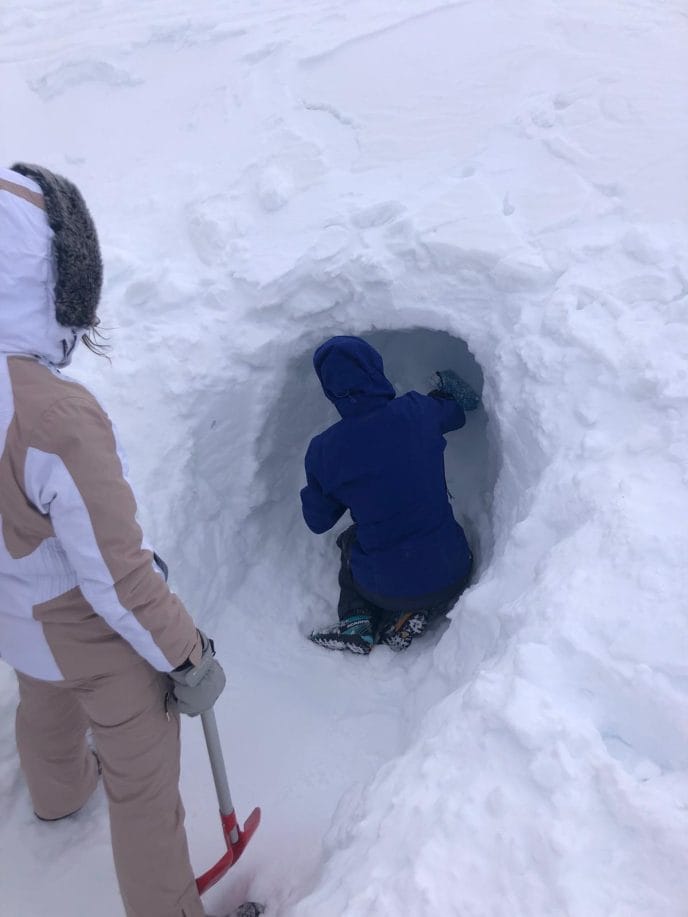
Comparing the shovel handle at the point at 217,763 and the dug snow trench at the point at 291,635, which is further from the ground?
the shovel handle at the point at 217,763

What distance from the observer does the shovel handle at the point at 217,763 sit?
2102mm

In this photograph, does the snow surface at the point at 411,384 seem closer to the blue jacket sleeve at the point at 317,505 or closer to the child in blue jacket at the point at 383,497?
the child in blue jacket at the point at 383,497

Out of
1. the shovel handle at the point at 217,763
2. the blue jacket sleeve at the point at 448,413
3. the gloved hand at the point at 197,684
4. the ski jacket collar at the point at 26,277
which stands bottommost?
the shovel handle at the point at 217,763

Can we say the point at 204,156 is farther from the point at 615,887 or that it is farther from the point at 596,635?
the point at 615,887

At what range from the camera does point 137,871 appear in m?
1.88

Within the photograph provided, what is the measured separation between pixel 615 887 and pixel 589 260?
2.21 meters

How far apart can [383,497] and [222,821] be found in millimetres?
1314

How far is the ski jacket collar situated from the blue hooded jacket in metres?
1.28

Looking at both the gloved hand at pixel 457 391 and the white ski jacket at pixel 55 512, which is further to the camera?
the gloved hand at pixel 457 391

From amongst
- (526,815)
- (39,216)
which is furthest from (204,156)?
(526,815)

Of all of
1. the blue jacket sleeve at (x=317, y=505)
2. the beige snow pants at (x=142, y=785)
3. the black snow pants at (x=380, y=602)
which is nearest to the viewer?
the beige snow pants at (x=142, y=785)

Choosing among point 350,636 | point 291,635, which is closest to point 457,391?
point 350,636

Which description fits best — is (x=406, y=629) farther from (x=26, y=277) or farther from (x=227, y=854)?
(x=26, y=277)

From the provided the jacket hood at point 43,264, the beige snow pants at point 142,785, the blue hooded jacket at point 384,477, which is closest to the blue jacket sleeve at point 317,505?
the blue hooded jacket at point 384,477
